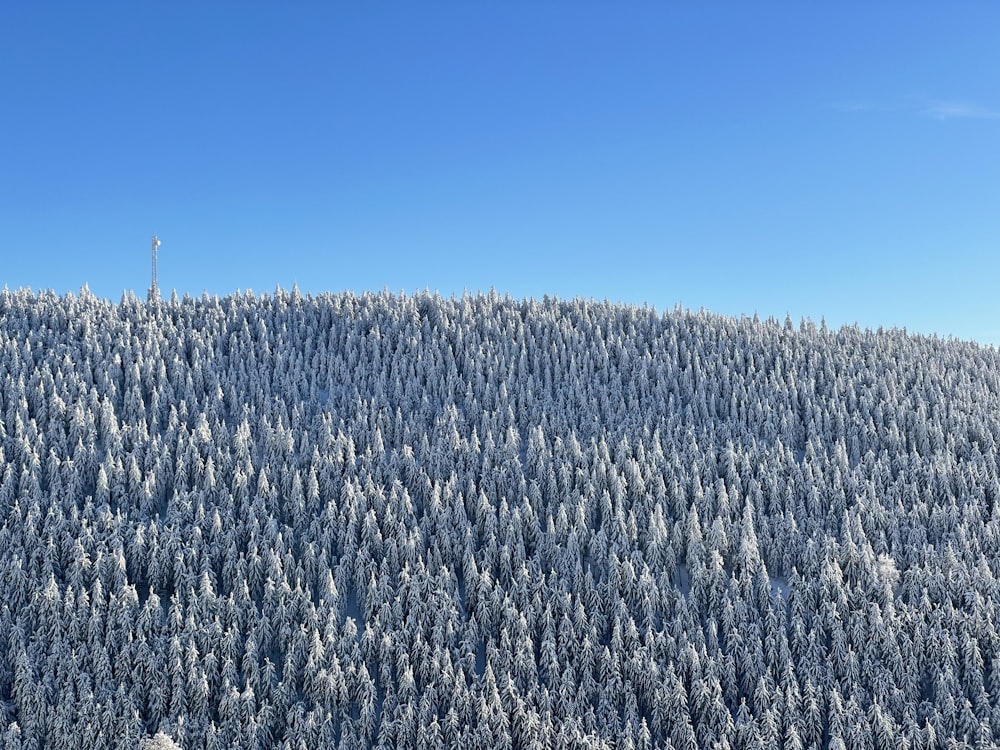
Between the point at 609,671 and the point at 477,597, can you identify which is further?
the point at 477,597

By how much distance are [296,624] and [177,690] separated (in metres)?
11.7

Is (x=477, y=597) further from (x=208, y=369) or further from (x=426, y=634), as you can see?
(x=208, y=369)

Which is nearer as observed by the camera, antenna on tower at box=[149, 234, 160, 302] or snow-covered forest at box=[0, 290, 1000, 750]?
snow-covered forest at box=[0, 290, 1000, 750]

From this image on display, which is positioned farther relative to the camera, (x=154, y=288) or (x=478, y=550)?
(x=154, y=288)

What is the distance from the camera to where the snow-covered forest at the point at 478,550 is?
73.5 m

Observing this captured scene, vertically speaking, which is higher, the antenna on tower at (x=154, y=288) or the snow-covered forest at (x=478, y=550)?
the antenna on tower at (x=154, y=288)

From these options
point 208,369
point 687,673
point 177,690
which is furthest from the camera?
point 208,369

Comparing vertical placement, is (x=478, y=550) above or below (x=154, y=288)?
below

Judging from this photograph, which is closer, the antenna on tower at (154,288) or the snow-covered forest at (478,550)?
the snow-covered forest at (478,550)

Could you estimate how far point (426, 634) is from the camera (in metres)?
81.3

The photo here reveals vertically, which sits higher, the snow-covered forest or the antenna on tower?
the antenna on tower

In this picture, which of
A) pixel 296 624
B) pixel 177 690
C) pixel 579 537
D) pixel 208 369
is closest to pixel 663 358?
pixel 579 537

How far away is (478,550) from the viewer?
303 ft

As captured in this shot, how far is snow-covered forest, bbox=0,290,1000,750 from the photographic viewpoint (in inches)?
2894
